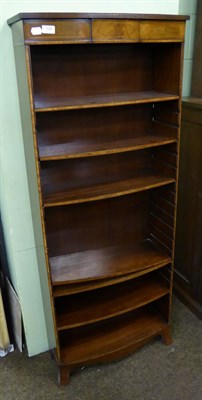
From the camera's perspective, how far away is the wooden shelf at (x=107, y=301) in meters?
1.75

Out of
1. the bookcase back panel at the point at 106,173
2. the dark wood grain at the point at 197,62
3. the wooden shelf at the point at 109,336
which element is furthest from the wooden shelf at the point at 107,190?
the wooden shelf at the point at 109,336

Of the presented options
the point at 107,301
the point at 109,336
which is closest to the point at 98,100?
the point at 107,301

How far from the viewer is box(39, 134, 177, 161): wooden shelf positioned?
1.40m

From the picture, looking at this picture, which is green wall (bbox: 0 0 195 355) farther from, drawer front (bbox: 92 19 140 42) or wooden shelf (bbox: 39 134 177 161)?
drawer front (bbox: 92 19 140 42)

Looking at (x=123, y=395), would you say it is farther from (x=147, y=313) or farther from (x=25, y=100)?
(x=25, y=100)

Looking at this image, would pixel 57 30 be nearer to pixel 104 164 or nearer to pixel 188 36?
pixel 104 164

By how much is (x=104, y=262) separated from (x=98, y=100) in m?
0.81

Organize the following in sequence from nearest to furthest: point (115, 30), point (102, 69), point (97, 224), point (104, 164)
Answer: point (115, 30) < point (102, 69) < point (104, 164) < point (97, 224)

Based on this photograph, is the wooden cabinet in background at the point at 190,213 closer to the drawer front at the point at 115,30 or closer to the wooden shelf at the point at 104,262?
the wooden shelf at the point at 104,262

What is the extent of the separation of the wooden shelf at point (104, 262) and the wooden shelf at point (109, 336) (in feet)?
1.43

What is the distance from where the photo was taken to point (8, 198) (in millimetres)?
1630

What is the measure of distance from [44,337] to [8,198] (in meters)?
0.90

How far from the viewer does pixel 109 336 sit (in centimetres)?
192

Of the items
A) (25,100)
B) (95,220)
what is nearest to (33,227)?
(95,220)
